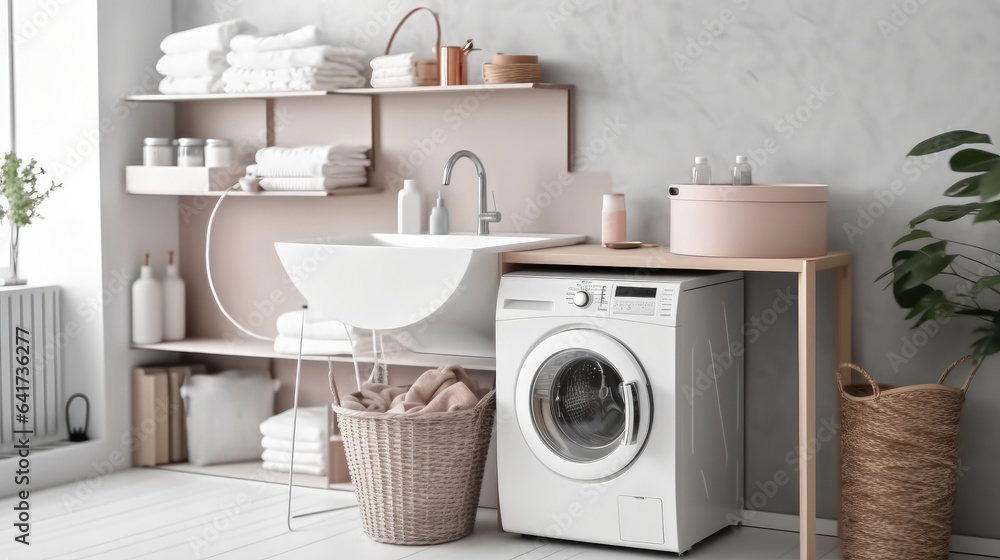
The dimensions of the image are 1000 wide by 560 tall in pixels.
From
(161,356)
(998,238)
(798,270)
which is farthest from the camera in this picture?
(161,356)

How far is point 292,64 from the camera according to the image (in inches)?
147

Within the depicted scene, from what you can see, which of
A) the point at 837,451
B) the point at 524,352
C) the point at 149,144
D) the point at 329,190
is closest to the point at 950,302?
the point at 837,451

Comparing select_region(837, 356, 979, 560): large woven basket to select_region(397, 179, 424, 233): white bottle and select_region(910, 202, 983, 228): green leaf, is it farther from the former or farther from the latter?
select_region(397, 179, 424, 233): white bottle

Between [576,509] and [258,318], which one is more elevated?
[258,318]

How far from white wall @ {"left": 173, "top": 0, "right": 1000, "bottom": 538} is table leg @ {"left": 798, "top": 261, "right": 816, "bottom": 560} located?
0.41 m

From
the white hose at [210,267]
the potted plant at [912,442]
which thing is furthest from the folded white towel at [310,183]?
the potted plant at [912,442]

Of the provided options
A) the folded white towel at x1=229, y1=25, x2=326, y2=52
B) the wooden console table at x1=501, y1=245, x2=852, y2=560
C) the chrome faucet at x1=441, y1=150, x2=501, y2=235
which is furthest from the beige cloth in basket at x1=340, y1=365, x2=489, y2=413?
the folded white towel at x1=229, y1=25, x2=326, y2=52

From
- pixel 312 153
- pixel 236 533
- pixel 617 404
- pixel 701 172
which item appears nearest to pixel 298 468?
pixel 236 533

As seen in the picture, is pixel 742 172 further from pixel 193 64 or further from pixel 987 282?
pixel 193 64

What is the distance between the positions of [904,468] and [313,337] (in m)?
1.96

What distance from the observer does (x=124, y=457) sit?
13.4ft

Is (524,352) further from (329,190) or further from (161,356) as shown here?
(161,356)

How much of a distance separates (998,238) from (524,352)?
4.45 feet

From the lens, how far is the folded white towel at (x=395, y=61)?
11.7 ft
